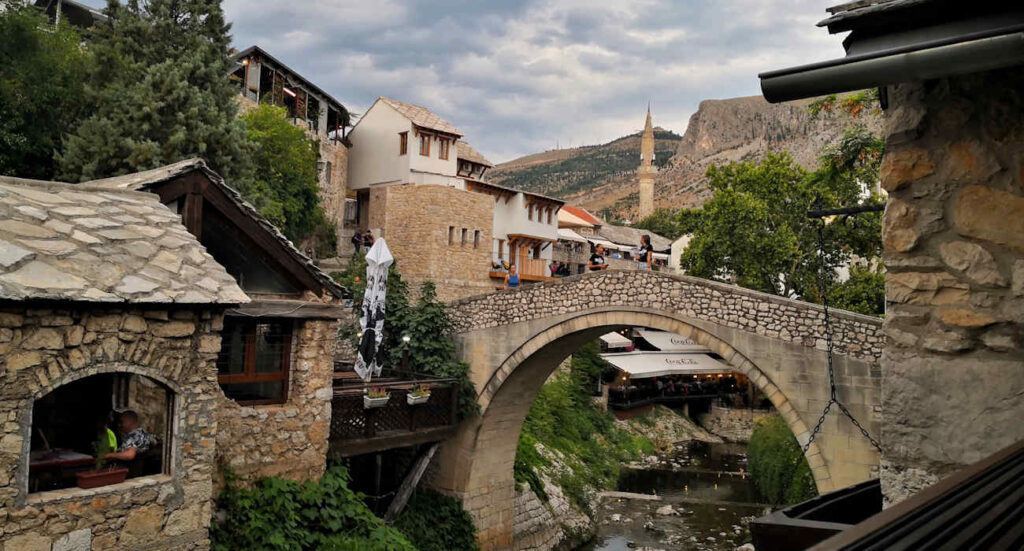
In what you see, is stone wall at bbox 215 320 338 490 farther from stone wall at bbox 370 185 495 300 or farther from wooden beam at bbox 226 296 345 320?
stone wall at bbox 370 185 495 300

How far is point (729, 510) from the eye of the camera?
18.9 metres

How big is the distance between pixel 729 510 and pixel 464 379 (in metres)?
8.57

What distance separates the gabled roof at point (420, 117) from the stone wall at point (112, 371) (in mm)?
23354

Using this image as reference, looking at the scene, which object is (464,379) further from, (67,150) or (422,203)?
(422,203)

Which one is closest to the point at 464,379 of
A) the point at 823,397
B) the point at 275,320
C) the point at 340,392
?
the point at 340,392

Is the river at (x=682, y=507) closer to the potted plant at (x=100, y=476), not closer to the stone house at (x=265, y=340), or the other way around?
the stone house at (x=265, y=340)

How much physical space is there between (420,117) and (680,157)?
94.5 metres

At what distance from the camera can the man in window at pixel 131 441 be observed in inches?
251

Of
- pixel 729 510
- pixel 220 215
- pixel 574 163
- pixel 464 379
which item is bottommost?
pixel 729 510

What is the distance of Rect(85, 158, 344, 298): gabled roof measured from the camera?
25.7 ft

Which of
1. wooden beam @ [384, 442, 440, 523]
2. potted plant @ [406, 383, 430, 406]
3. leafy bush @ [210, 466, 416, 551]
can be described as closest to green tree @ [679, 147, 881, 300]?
wooden beam @ [384, 442, 440, 523]

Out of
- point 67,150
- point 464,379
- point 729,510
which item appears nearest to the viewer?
point 67,150

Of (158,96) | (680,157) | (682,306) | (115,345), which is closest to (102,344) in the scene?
(115,345)

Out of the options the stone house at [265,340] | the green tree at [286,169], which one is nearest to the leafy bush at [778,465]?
the stone house at [265,340]
